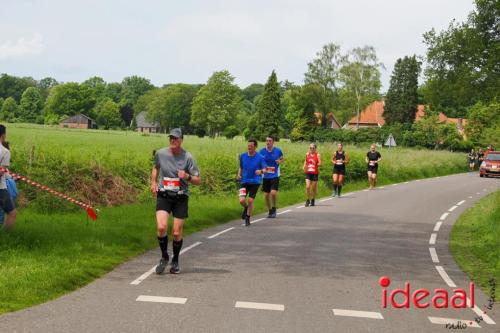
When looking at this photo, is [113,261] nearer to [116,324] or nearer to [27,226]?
[27,226]

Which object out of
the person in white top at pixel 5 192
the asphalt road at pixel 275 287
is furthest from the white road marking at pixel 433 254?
the person in white top at pixel 5 192

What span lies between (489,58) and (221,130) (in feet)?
302

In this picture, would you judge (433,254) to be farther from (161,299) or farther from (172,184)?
(161,299)

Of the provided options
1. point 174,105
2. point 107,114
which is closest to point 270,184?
point 174,105

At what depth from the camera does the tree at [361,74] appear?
275 ft

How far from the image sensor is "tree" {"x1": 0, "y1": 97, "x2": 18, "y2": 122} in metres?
138

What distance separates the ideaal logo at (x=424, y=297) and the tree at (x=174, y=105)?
130129 millimetres

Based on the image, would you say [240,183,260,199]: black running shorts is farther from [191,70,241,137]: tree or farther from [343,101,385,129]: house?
[343,101,385,129]: house

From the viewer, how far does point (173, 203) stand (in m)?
8.41

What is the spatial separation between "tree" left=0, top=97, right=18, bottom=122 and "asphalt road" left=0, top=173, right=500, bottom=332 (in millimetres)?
136550

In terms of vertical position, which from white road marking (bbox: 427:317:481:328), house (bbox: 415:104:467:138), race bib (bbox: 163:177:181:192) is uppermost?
house (bbox: 415:104:467:138)

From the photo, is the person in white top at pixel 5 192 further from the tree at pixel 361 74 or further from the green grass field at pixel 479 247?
the tree at pixel 361 74

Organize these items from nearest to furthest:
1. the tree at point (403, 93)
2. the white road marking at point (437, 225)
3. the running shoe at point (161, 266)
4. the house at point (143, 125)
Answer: the running shoe at point (161, 266)
the white road marking at point (437, 225)
the tree at point (403, 93)
the house at point (143, 125)

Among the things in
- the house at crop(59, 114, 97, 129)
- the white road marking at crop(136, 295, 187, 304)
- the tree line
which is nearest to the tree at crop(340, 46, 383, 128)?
the tree line
